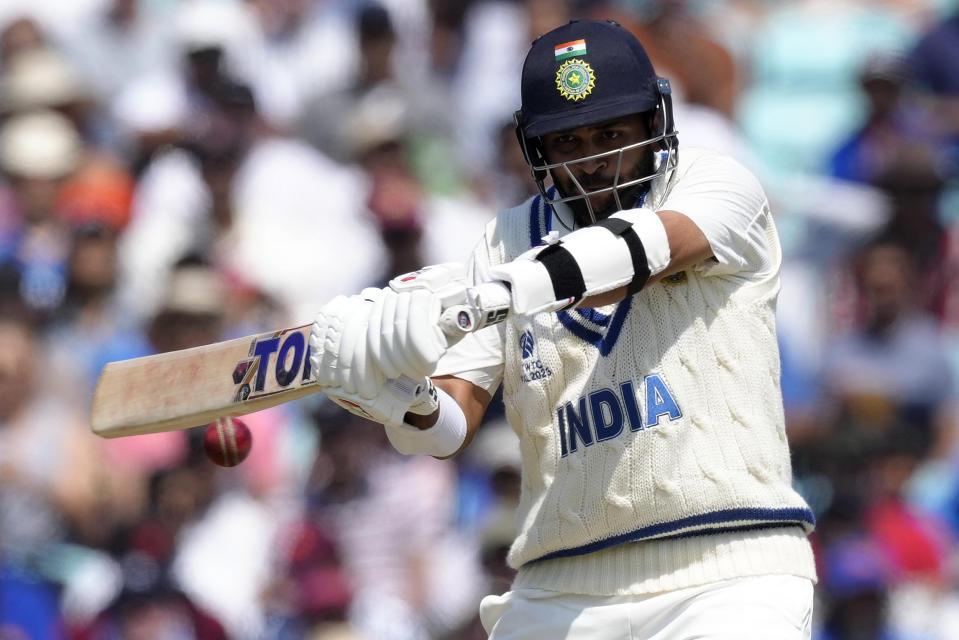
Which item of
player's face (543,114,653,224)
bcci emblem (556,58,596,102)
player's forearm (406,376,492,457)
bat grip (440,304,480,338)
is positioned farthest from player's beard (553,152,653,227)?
bat grip (440,304,480,338)

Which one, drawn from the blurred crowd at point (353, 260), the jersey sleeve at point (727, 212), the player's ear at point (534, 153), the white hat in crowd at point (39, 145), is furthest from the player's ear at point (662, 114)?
the white hat in crowd at point (39, 145)

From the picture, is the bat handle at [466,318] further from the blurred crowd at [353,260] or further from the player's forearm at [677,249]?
the blurred crowd at [353,260]

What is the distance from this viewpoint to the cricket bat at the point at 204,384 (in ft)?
10.5

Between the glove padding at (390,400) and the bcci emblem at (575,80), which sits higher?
the bcci emblem at (575,80)

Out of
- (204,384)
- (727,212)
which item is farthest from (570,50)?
(204,384)

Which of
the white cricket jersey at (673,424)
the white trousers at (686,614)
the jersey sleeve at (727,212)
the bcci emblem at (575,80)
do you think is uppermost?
the bcci emblem at (575,80)

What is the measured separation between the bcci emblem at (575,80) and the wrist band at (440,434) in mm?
699

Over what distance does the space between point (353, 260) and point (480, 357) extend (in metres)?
3.64

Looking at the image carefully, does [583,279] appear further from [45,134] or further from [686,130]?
[45,134]

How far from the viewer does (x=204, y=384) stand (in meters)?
3.32

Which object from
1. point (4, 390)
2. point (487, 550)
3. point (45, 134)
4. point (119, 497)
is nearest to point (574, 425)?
point (487, 550)

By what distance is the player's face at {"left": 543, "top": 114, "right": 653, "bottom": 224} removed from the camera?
3309mm

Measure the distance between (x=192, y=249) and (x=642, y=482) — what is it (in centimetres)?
415

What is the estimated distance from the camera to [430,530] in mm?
6168
